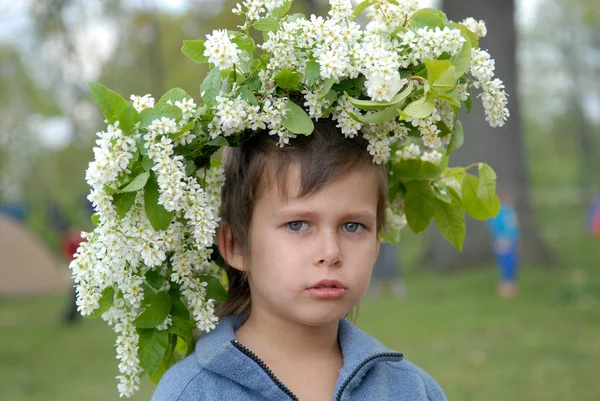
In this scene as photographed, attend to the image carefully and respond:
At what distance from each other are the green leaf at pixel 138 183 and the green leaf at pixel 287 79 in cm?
43

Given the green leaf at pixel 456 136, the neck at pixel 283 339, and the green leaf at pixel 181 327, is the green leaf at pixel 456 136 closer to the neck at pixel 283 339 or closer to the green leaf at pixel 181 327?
the neck at pixel 283 339

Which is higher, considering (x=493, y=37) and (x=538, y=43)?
(x=538, y=43)

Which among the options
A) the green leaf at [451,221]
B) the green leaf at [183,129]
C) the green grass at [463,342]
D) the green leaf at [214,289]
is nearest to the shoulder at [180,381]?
the green leaf at [214,289]

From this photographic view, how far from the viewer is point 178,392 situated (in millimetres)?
2197

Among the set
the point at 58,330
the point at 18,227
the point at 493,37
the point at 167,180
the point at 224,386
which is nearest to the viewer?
the point at 167,180

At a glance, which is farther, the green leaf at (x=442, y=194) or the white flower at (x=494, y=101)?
A: the green leaf at (x=442, y=194)

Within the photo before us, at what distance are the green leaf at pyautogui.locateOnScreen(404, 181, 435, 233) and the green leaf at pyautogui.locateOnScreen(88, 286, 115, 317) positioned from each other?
1.02 meters

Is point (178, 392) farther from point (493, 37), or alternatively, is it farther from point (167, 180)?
point (493, 37)

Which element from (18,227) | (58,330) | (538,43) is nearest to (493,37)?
(58,330)

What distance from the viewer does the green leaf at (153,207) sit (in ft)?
7.03

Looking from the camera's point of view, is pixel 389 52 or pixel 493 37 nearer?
pixel 389 52

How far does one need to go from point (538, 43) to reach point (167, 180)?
34.5 meters

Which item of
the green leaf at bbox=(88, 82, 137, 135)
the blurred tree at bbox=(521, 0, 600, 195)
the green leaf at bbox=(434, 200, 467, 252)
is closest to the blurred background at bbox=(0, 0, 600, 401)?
the green leaf at bbox=(434, 200, 467, 252)

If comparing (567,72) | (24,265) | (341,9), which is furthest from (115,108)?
(567,72)
